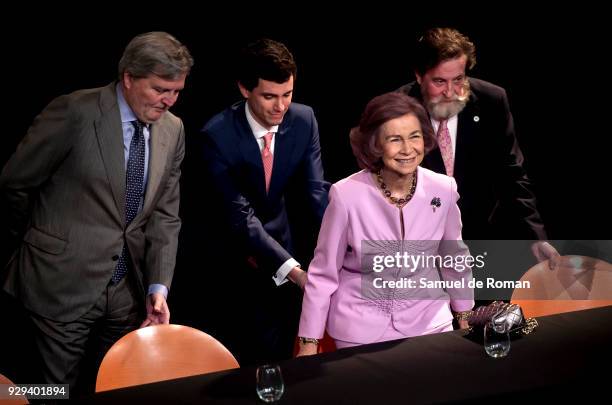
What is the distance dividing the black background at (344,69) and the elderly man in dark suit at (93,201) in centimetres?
54

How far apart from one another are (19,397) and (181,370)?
0.56 meters

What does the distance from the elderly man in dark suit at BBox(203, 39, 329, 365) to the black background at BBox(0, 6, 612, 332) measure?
18 centimetres

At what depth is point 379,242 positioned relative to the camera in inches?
132

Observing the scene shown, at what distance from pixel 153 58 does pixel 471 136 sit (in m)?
1.47

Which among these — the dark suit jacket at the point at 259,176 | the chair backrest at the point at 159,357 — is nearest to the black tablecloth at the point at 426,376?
the chair backrest at the point at 159,357

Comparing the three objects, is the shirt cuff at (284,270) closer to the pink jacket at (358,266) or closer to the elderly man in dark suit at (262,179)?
the elderly man in dark suit at (262,179)

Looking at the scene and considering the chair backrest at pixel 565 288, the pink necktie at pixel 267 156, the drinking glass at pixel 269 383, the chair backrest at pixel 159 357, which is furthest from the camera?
the pink necktie at pixel 267 156

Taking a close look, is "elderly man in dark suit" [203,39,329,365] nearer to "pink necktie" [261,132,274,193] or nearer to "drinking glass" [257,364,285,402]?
"pink necktie" [261,132,274,193]

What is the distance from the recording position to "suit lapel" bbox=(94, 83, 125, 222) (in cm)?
348

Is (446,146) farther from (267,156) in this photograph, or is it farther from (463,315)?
(463,315)

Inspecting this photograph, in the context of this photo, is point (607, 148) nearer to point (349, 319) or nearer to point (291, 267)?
point (291, 267)

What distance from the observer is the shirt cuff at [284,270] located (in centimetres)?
405

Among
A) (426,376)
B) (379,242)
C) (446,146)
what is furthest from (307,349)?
(446,146)

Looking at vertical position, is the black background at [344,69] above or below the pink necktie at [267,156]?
above
